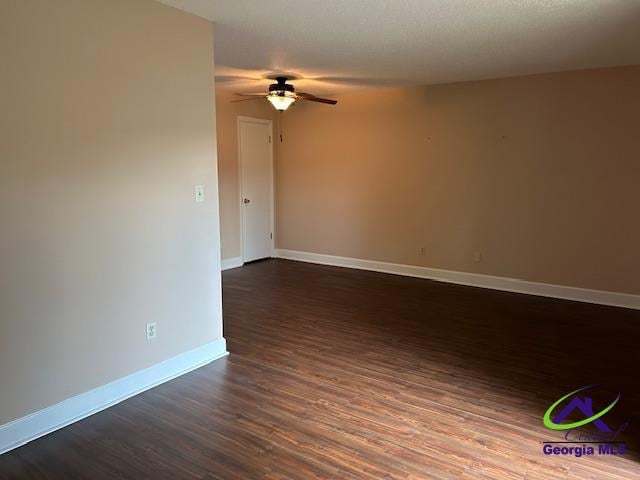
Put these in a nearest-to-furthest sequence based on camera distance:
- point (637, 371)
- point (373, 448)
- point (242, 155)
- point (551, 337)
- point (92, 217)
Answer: point (373, 448)
point (92, 217)
point (637, 371)
point (551, 337)
point (242, 155)

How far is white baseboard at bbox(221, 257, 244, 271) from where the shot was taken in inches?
254

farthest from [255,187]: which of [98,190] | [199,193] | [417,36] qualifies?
[98,190]

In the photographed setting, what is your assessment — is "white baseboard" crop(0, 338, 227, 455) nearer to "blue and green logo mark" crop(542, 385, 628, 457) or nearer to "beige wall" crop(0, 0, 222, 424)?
"beige wall" crop(0, 0, 222, 424)

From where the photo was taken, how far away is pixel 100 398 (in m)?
2.72

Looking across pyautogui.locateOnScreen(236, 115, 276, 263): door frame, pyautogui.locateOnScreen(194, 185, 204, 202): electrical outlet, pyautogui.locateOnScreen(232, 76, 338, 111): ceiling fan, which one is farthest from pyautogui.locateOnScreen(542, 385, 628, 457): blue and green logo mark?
pyautogui.locateOnScreen(236, 115, 276, 263): door frame

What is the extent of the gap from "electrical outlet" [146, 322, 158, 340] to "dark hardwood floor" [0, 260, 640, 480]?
34cm

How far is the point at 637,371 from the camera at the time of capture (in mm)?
3281

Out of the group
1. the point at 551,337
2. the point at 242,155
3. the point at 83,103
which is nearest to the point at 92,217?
the point at 83,103

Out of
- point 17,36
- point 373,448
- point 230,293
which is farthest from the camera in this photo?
point 230,293

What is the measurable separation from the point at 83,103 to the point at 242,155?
4121 millimetres

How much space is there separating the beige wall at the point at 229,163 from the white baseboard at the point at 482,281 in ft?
3.57

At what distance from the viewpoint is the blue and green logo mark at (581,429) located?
2369 mm

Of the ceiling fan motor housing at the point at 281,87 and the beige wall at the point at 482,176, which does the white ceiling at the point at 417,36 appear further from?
the beige wall at the point at 482,176

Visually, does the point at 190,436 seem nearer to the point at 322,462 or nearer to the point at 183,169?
the point at 322,462
